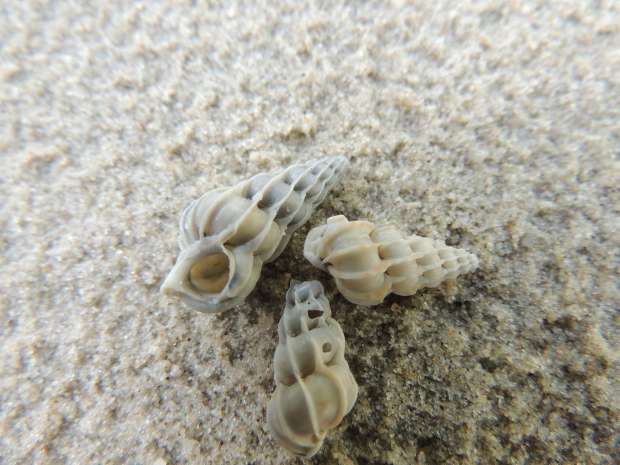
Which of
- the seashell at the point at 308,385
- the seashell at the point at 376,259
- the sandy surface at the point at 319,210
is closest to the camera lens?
the seashell at the point at 308,385

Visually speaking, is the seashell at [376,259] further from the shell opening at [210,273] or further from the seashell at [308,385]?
the shell opening at [210,273]

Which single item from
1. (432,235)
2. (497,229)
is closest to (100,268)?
Answer: (432,235)

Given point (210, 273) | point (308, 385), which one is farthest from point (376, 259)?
point (210, 273)

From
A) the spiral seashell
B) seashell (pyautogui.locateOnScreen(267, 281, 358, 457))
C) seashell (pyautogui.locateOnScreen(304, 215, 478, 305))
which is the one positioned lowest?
seashell (pyautogui.locateOnScreen(267, 281, 358, 457))

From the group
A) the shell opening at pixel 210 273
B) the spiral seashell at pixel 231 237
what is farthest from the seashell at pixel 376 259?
the shell opening at pixel 210 273

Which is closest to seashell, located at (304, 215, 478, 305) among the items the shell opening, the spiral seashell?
the spiral seashell

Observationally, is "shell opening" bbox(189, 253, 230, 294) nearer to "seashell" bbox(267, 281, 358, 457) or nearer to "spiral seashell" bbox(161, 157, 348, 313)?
"spiral seashell" bbox(161, 157, 348, 313)

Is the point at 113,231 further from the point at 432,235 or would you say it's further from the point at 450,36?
the point at 450,36
